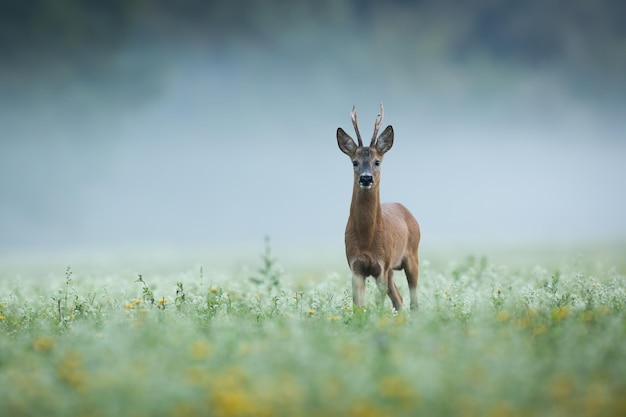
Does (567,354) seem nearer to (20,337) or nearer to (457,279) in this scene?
(20,337)

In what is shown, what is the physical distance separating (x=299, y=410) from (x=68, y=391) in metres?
1.73

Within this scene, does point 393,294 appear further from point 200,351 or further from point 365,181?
point 200,351

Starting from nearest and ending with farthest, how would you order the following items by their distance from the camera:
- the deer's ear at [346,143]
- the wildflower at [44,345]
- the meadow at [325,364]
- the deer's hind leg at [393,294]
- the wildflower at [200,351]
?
the meadow at [325,364], the wildflower at [200,351], the wildflower at [44,345], the deer's ear at [346,143], the deer's hind leg at [393,294]

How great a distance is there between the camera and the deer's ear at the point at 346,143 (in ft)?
34.3

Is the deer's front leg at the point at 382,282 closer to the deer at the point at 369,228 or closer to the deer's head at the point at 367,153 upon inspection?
the deer at the point at 369,228

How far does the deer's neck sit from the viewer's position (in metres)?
9.96

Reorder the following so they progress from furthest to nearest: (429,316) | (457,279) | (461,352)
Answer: (457,279) < (429,316) < (461,352)

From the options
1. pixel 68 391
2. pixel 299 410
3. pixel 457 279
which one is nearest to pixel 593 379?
pixel 299 410

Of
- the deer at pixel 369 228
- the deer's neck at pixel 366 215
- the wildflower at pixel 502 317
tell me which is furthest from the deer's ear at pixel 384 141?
the wildflower at pixel 502 317

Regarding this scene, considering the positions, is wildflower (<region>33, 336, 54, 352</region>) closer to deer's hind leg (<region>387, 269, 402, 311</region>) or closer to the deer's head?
the deer's head

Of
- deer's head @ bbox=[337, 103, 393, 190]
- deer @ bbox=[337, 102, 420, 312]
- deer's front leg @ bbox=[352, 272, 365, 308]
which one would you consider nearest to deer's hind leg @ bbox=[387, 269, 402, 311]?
deer @ bbox=[337, 102, 420, 312]

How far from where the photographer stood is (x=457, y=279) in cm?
1337

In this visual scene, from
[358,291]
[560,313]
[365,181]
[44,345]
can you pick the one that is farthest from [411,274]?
[44,345]

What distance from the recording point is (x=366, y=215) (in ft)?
32.8
